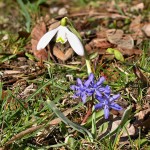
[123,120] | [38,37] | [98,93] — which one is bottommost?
[123,120]

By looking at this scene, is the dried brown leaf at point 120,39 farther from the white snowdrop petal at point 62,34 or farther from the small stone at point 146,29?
the white snowdrop petal at point 62,34

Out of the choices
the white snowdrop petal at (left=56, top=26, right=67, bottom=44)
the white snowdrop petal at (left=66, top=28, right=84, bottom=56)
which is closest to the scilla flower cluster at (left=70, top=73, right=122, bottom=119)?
the white snowdrop petal at (left=66, top=28, right=84, bottom=56)

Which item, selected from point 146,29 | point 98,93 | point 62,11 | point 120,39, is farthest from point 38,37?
point 98,93

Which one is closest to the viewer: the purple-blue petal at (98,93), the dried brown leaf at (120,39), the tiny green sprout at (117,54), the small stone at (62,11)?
the purple-blue petal at (98,93)

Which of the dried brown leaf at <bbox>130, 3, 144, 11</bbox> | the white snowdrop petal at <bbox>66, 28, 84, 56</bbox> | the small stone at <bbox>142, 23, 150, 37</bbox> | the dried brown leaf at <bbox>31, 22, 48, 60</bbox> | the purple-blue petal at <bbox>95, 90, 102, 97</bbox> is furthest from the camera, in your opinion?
the dried brown leaf at <bbox>130, 3, 144, 11</bbox>

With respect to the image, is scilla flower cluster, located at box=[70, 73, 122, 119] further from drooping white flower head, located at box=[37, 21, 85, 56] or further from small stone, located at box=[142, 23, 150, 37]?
small stone, located at box=[142, 23, 150, 37]

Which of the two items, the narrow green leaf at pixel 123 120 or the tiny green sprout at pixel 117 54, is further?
the tiny green sprout at pixel 117 54

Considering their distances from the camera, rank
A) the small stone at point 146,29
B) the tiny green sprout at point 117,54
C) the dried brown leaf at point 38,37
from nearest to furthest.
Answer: the tiny green sprout at point 117,54 < the dried brown leaf at point 38,37 < the small stone at point 146,29

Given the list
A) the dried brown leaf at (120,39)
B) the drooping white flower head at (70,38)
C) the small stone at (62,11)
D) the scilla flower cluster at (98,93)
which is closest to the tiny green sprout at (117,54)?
the dried brown leaf at (120,39)

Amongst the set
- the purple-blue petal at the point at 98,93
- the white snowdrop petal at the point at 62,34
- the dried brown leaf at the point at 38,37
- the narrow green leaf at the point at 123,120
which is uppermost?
the white snowdrop petal at the point at 62,34

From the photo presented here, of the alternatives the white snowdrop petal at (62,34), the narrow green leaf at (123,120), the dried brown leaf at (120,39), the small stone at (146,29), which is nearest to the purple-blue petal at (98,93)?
the narrow green leaf at (123,120)

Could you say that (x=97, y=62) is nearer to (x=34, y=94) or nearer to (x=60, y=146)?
(x=34, y=94)

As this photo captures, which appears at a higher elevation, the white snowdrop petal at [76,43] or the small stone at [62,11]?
the small stone at [62,11]

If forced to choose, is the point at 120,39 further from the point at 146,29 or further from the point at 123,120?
the point at 123,120
